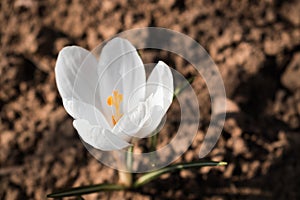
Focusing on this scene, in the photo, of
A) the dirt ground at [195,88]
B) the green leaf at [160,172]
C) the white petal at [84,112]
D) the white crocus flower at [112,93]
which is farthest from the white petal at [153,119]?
the dirt ground at [195,88]

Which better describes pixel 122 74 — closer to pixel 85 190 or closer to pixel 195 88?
pixel 85 190

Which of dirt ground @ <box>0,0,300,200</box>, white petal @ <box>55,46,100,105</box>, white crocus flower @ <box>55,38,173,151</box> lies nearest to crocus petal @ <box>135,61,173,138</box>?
white crocus flower @ <box>55,38,173,151</box>

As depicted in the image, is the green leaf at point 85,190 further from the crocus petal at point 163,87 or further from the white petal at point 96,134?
the crocus petal at point 163,87

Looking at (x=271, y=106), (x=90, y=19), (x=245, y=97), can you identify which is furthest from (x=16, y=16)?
(x=271, y=106)

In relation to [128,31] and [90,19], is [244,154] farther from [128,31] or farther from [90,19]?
[90,19]

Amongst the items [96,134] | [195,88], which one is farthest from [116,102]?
[195,88]

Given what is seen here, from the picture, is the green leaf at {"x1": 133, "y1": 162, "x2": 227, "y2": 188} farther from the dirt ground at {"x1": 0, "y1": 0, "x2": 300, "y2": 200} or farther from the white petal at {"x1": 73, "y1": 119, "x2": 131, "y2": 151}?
the white petal at {"x1": 73, "y1": 119, "x2": 131, "y2": 151}
